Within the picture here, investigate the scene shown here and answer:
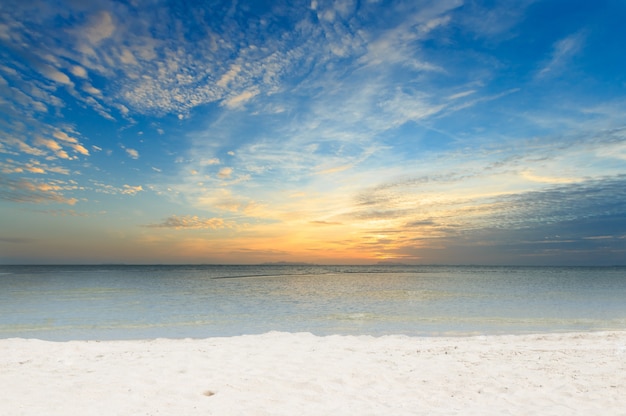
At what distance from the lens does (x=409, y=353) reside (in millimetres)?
11430

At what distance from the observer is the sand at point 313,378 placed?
23.2ft

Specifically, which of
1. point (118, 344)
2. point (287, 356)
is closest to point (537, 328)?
point (287, 356)

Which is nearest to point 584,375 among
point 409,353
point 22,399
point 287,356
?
point 409,353

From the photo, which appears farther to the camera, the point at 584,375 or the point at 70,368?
the point at 70,368

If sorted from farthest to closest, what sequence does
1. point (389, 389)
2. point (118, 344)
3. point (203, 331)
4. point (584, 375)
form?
1. point (203, 331)
2. point (118, 344)
3. point (584, 375)
4. point (389, 389)

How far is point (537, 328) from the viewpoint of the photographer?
60.8 feet

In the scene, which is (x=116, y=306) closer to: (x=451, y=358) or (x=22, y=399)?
(x=22, y=399)

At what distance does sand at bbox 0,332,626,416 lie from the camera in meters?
7.08

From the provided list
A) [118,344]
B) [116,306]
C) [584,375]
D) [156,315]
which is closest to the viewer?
[584,375]

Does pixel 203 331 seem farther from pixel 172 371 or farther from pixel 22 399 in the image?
pixel 22 399

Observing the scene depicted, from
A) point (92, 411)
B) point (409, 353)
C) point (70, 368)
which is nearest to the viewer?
point (92, 411)

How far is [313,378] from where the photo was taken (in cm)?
874

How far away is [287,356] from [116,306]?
21.8 metres

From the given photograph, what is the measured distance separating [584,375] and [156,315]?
21.5 m
